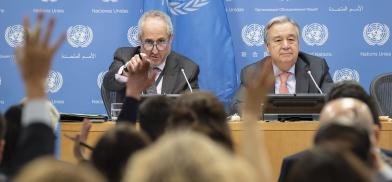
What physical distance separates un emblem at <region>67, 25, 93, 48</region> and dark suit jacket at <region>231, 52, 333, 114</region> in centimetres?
219

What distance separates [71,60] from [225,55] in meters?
1.54

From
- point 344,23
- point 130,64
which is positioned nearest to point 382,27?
point 344,23

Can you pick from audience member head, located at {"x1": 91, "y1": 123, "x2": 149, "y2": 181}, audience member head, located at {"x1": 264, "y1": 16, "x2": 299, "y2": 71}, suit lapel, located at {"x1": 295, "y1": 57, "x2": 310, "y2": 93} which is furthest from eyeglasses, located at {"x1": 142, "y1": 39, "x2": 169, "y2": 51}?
audience member head, located at {"x1": 91, "y1": 123, "x2": 149, "y2": 181}

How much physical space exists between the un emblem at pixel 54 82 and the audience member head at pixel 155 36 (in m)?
1.76

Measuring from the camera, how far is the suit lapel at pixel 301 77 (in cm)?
669

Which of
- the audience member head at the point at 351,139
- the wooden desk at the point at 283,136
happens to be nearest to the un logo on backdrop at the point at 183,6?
the wooden desk at the point at 283,136

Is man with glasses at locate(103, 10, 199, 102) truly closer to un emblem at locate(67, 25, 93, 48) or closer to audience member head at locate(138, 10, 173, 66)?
audience member head at locate(138, 10, 173, 66)

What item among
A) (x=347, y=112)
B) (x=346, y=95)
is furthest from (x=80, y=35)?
(x=347, y=112)

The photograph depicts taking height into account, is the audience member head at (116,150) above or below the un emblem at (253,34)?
below

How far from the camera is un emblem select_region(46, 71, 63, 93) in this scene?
859cm

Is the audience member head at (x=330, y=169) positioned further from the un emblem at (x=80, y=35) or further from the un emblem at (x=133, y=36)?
the un emblem at (x=80, y=35)

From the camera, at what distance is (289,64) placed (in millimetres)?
6949

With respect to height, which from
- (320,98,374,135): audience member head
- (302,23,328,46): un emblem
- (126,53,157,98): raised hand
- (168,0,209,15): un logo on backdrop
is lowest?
(320,98,374,135): audience member head

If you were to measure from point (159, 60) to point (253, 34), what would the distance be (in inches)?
70.3
